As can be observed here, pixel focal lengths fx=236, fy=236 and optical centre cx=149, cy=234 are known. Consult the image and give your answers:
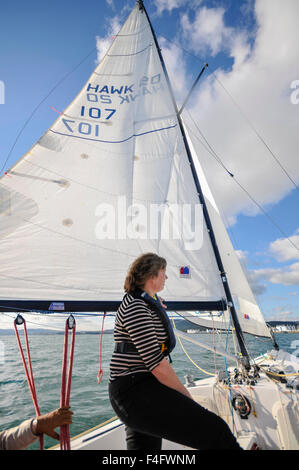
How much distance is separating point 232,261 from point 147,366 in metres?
3.55

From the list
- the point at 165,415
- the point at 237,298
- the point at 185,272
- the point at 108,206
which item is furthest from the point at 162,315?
the point at 237,298

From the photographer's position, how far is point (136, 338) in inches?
50.1

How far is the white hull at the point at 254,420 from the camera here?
2477 millimetres

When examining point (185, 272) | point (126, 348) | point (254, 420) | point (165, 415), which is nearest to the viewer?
point (165, 415)

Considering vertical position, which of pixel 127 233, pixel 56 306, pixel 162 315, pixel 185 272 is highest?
pixel 127 233

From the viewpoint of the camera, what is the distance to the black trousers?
1175mm

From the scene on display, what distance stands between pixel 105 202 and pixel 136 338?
2.88 meters

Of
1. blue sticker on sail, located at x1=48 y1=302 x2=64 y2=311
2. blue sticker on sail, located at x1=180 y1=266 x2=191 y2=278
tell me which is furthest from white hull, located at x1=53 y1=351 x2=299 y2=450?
blue sticker on sail, located at x1=180 y1=266 x2=191 y2=278

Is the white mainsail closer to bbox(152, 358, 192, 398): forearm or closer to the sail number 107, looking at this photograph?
the sail number 107

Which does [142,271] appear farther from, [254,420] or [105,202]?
[254,420]

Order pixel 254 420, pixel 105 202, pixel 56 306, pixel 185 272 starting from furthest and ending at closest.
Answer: pixel 105 202
pixel 185 272
pixel 56 306
pixel 254 420

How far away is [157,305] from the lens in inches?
61.2

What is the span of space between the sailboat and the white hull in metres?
0.01

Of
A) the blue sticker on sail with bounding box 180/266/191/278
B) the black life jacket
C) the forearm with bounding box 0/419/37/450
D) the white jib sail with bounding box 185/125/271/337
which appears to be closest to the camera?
the forearm with bounding box 0/419/37/450
